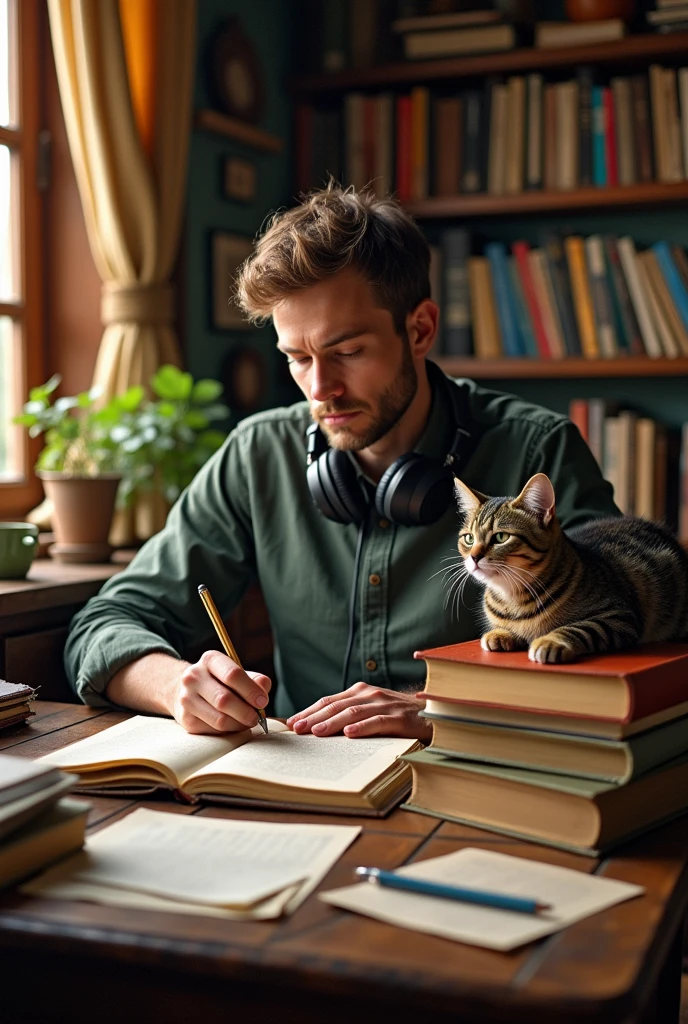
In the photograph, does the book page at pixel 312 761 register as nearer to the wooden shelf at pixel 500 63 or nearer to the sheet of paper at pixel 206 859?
the sheet of paper at pixel 206 859

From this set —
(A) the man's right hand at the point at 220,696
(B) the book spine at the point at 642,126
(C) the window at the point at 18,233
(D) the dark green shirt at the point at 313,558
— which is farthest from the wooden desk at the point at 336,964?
(B) the book spine at the point at 642,126

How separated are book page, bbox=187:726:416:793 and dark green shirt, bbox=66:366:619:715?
0.38 meters

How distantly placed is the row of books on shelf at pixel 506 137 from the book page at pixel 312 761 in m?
2.12

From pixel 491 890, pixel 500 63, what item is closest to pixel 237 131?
pixel 500 63

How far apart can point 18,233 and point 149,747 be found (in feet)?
5.84

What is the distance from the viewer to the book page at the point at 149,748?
1147 mm

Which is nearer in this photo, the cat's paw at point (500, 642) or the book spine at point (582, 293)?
the cat's paw at point (500, 642)

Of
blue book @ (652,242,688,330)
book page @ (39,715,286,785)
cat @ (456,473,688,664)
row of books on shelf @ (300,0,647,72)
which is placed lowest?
book page @ (39,715,286,785)

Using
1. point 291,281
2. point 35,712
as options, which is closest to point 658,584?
point 291,281

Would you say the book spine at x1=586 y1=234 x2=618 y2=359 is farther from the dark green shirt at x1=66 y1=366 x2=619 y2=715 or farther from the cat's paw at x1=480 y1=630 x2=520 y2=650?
the cat's paw at x1=480 y1=630 x2=520 y2=650

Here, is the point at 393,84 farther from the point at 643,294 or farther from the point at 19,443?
the point at 19,443

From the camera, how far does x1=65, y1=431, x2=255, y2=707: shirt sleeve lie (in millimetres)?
1538

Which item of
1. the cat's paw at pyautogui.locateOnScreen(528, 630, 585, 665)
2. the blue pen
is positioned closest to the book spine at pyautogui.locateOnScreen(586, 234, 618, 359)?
the cat's paw at pyautogui.locateOnScreen(528, 630, 585, 665)

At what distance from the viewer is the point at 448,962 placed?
0.74 meters
